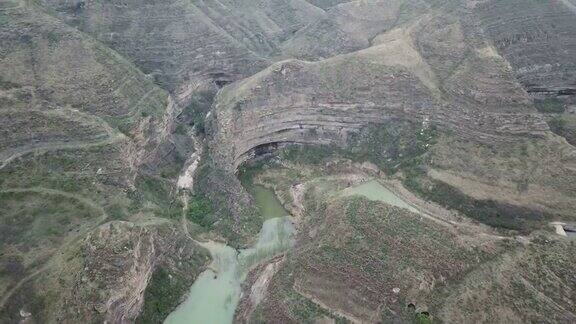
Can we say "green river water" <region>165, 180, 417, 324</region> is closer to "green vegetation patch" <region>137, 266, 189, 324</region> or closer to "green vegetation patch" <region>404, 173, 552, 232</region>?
"green vegetation patch" <region>137, 266, 189, 324</region>

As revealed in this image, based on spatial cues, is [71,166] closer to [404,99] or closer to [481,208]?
[404,99]

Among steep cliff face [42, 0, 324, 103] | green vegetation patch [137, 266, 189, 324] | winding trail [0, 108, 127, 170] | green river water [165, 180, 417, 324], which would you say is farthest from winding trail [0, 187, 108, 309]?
steep cliff face [42, 0, 324, 103]

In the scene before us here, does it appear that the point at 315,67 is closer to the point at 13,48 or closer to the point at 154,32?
the point at 154,32

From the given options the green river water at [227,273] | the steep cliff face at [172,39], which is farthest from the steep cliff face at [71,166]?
the steep cliff face at [172,39]

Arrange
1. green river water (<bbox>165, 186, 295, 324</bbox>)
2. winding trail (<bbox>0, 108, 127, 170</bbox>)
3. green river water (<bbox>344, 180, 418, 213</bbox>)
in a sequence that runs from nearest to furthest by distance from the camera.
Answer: green river water (<bbox>165, 186, 295, 324</bbox>)
winding trail (<bbox>0, 108, 127, 170</bbox>)
green river water (<bbox>344, 180, 418, 213</bbox>)

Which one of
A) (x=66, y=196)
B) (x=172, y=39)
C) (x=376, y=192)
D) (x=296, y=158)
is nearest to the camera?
(x=66, y=196)

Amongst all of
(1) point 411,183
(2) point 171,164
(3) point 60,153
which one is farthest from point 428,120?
(3) point 60,153

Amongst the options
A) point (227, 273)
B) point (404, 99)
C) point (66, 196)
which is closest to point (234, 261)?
point (227, 273)

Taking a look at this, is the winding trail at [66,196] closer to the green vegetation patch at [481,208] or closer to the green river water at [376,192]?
the green river water at [376,192]

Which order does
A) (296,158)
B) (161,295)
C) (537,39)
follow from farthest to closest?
(537,39) < (296,158) < (161,295)
